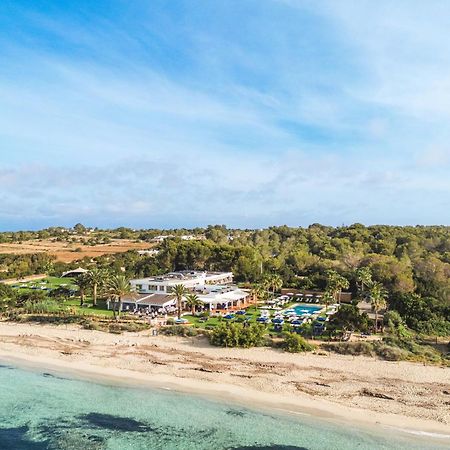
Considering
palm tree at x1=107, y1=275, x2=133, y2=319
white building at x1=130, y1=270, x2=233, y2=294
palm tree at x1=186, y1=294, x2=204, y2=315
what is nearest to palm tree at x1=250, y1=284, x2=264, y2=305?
white building at x1=130, y1=270, x2=233, y2=294

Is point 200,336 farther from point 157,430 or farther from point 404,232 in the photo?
point 404,232

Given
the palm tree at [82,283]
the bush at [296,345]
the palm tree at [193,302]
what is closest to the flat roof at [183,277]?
the palm tree at [82,283]

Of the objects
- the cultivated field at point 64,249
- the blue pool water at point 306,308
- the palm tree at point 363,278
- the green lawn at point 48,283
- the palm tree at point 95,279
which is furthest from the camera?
the cultivated field at point 64,249

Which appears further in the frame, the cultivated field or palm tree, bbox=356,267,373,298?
the cultivated field

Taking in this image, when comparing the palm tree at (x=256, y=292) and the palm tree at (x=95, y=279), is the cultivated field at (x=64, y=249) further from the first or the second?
the palm tree at (x=256, y=292)

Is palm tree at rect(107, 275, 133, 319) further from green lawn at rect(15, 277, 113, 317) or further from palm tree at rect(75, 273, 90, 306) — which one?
palm tree at rect(75, 273, 90, 306)

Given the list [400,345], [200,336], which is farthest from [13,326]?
[400,345]
